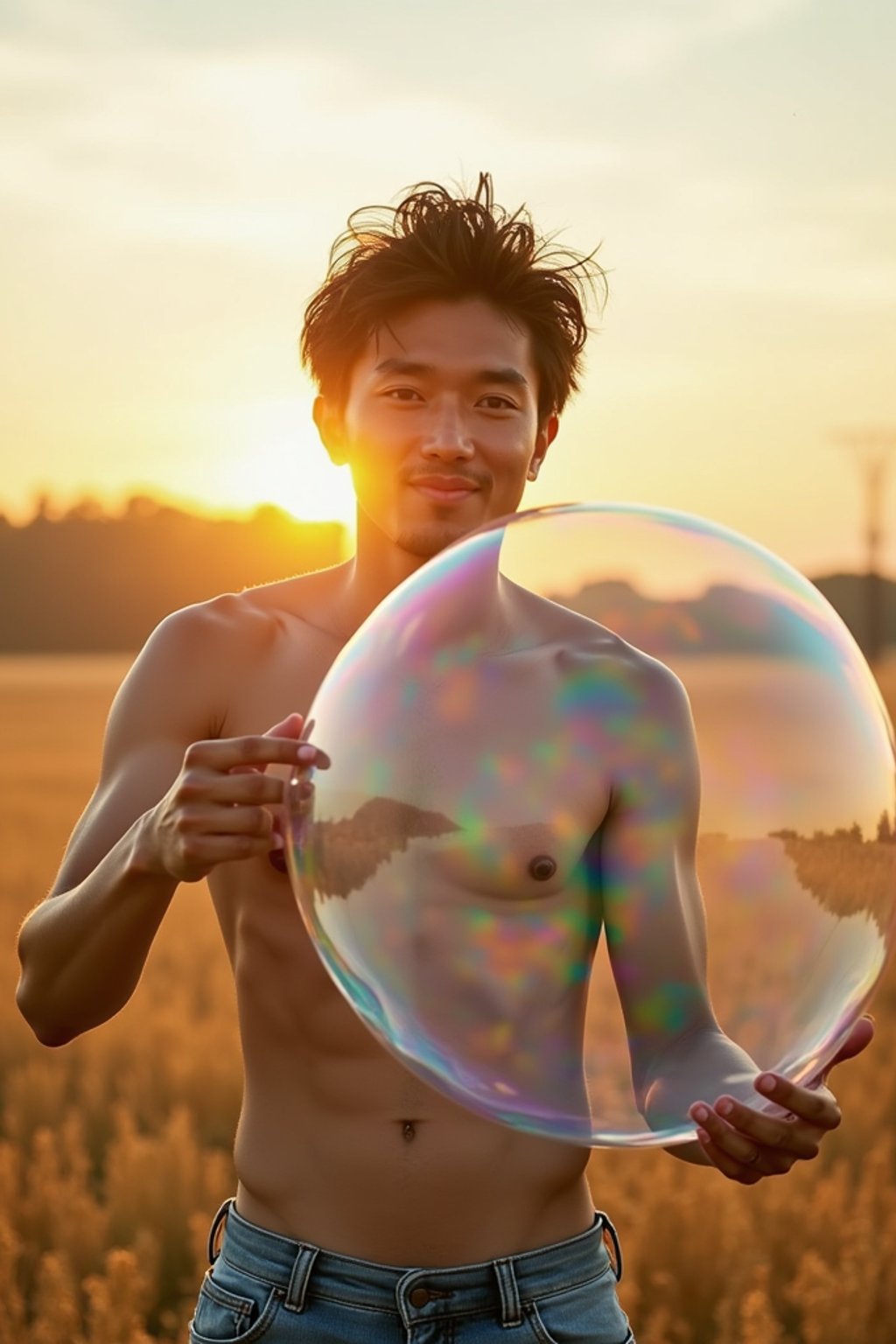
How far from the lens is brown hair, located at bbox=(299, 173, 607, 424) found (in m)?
3.29

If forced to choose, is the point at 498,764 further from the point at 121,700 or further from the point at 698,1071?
the point at 121,700

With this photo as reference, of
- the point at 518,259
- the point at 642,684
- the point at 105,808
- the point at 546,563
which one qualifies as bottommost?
the point at 105,808

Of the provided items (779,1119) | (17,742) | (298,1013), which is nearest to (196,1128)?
(298,1013)

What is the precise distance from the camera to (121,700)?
10.1 ft

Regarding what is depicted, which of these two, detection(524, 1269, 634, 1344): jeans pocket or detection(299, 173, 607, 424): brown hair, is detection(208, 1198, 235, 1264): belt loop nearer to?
detection(524, 1269, 634, 1344): jeans pocket

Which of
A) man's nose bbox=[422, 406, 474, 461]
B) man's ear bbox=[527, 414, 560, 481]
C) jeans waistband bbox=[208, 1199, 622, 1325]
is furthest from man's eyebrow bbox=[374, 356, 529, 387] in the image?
jeans waistband bbox=[208, 1199, 622, 1325]

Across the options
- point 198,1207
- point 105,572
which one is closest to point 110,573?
point 105,572

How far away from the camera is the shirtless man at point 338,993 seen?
282 cm

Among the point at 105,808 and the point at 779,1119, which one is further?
the point at 105,808

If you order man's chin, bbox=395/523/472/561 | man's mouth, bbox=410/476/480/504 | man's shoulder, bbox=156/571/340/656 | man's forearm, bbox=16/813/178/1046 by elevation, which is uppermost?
man's mouth, bbox=410/476/480/504

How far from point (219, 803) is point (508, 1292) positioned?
1.01 m

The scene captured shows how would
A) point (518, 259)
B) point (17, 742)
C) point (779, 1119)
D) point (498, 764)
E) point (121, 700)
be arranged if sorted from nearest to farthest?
point (779, 1119), point (498, 764), point (121, 700), point (518, 259), point (17, 742)

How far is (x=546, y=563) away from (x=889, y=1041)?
8.12 metres

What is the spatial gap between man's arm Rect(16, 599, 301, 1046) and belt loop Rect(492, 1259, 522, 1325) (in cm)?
72
